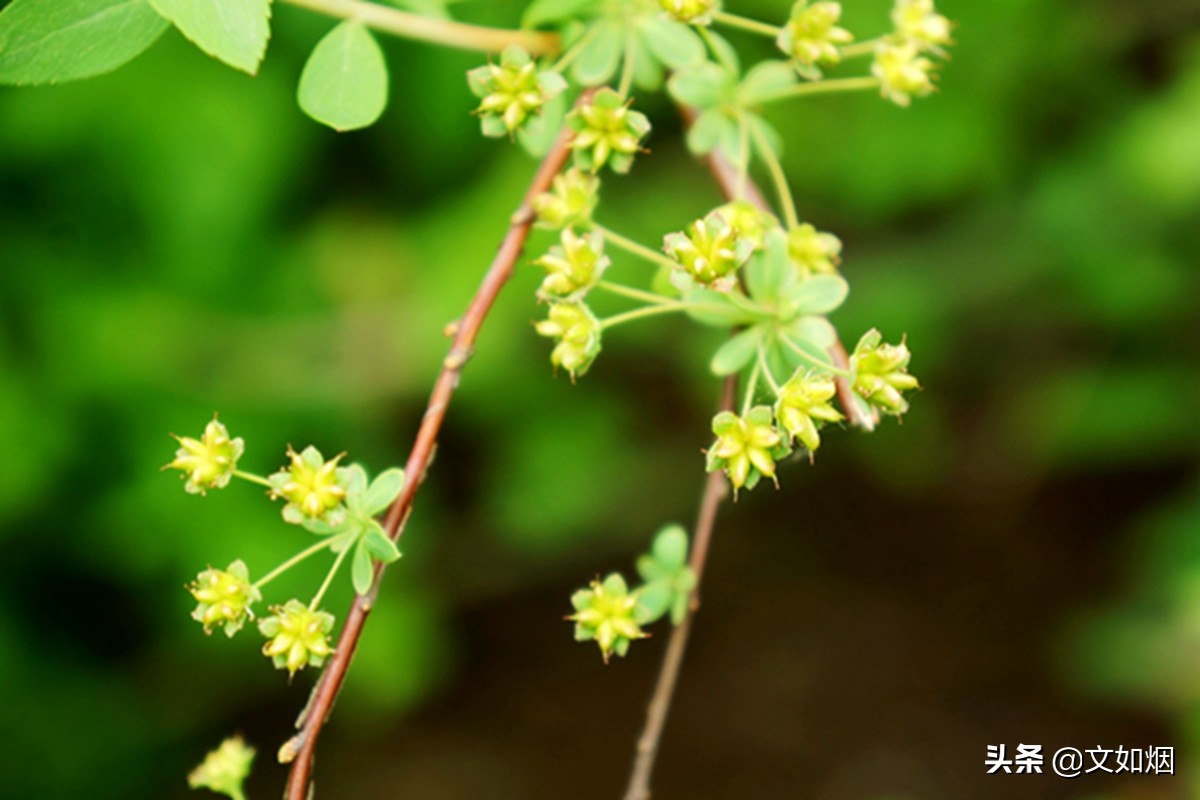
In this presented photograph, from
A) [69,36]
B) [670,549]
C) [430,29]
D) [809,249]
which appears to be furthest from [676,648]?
[69,36]

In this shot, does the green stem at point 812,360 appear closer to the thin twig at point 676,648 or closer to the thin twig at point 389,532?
the thin twig at point 676,648

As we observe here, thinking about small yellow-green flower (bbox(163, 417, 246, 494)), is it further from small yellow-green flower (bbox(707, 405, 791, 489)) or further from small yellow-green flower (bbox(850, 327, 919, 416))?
small yellow-green flower (bbox(850, 327, 919, 416))

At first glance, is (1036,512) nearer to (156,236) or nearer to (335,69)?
(156,236)

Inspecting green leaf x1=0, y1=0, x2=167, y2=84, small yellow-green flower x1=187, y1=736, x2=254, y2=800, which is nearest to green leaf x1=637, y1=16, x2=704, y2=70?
green leaf x1=0, y1=0, x2=167, y2=84

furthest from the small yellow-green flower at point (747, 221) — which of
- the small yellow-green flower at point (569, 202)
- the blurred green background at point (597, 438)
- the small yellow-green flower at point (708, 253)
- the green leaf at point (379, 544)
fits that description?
the blurred green background at point (597, 438)

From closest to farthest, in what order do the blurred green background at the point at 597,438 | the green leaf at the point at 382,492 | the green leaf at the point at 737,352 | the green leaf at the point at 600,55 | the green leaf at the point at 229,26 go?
the green leaf at the point at 229,26 < the green leaf at the point at 382,492 < the green leaf at the point at 737,352 < the green leaf at the point at 600,55 < the blurred green background at the point at 597,438

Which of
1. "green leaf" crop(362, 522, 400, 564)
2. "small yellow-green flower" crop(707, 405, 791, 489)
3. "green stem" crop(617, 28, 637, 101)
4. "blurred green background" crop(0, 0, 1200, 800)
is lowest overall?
"green leaf" crop(362, 522, 400, 564)
